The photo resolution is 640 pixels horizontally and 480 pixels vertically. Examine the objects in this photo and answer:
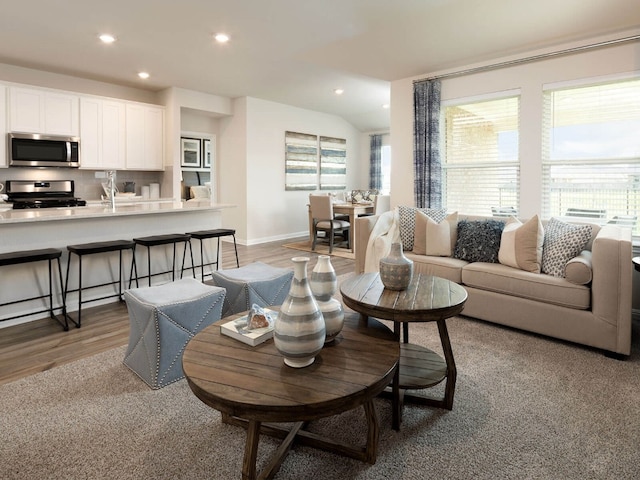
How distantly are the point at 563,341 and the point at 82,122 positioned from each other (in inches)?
244

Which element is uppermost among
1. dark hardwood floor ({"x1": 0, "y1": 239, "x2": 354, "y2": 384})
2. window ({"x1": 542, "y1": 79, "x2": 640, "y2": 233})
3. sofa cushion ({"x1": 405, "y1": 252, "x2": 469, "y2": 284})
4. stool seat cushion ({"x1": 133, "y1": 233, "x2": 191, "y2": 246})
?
window ({"x1": 542, "y1": 79, "x2": 640, "y2": 233})

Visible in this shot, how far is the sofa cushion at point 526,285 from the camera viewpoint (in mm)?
2756

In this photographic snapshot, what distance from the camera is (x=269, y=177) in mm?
7594

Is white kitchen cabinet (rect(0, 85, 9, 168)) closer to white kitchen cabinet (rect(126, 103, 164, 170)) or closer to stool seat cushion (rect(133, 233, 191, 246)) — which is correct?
white kitchen cabinet (rect(126, 103, 164, 170))

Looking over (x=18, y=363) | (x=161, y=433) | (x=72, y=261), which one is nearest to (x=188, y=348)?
(x=161, y=433)

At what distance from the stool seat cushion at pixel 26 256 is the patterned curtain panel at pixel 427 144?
13.1 ft

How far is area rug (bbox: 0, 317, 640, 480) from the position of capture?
5.15ft

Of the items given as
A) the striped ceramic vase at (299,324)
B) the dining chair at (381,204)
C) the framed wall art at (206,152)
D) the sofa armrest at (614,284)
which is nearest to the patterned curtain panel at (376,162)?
Answer: the dining chair at (381,204)

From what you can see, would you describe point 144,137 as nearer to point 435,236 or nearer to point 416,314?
point 435,236

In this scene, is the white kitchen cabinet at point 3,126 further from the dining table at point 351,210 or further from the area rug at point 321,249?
the dining table at point 351,210

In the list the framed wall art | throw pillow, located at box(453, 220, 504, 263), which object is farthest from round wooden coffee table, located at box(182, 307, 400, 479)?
the framed wall art

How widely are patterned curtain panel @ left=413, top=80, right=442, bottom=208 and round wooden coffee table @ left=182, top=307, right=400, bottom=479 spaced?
11.8 feet

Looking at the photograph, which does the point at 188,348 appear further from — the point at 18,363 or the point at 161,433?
the point at 18,363

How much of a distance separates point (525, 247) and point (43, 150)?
226 inches
